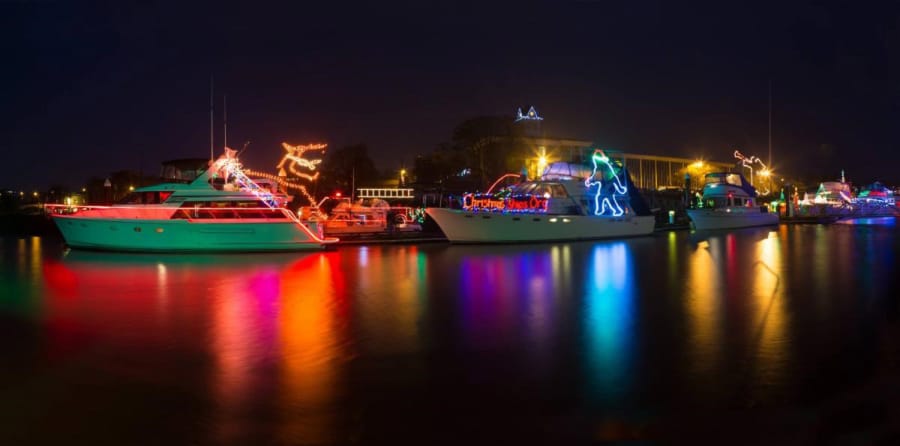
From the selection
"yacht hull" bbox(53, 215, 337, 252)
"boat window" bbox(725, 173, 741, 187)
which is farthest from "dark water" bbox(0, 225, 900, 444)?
"boat window" bbox(725, 173, 741, 187)

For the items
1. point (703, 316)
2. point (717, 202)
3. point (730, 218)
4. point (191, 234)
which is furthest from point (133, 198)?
point (717, 202)

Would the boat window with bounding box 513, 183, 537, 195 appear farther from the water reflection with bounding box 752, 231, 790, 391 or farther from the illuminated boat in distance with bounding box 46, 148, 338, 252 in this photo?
the water reflection with bounding box 752, 231, 790, 391

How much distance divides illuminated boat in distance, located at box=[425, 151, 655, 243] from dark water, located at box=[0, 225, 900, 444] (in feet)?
36.2

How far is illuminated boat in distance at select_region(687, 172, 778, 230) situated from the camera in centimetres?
4091

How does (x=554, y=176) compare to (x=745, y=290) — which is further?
(x=554, y=176)

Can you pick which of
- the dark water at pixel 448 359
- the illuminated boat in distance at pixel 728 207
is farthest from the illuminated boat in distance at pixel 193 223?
the illuminated boat in distance at pixel 728 207

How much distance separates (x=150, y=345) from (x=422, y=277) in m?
7.81

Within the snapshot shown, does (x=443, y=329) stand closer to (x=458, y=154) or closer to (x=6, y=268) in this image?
(x=6, y=268)

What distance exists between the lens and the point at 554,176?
3112 centimetres

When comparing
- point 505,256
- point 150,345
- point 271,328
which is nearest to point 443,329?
point 271,328

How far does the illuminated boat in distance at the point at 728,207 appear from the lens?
134ft

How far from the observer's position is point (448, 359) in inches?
290

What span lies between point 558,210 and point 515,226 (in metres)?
3.12

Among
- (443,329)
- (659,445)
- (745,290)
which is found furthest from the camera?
(745,290)
